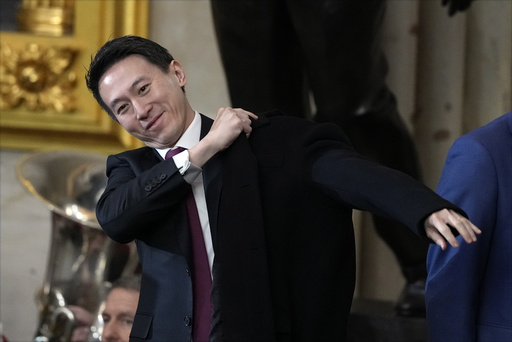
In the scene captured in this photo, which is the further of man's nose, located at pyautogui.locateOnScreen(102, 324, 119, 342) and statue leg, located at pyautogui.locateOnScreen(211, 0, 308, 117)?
statue leg, located at pyautogui.locateOnScreen(211, 0, 308, 117)

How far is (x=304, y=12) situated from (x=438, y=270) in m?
1.13

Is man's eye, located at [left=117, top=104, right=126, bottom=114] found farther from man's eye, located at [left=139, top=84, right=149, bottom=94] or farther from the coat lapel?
the coat lapel

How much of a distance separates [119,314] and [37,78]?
1.26 m

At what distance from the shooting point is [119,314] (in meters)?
2.29

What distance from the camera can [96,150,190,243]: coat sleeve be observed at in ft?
4.36

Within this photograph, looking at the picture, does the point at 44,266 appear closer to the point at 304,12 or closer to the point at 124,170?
the point at 304,12

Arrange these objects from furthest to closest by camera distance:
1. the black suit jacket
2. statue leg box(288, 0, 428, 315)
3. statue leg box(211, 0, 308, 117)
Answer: statue leg box(211, 0, 308, 117) → statue leg box(288, 0, 428, 315) → the black suit jacket

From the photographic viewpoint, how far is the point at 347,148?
4.49 ft

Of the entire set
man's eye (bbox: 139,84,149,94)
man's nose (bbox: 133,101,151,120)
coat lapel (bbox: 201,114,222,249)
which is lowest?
coat lapel (bbox: 201,114,222,249)

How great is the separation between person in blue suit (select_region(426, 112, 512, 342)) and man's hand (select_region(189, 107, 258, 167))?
0.33 m

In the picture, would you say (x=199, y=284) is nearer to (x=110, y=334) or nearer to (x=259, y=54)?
(x=110, y=334)

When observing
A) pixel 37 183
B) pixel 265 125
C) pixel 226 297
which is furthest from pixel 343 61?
pixel 226 297

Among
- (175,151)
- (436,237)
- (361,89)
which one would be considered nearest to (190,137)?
(175,151)

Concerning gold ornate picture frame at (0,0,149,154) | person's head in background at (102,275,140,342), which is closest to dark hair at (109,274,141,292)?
person's head in background at (102,275,140,342)
